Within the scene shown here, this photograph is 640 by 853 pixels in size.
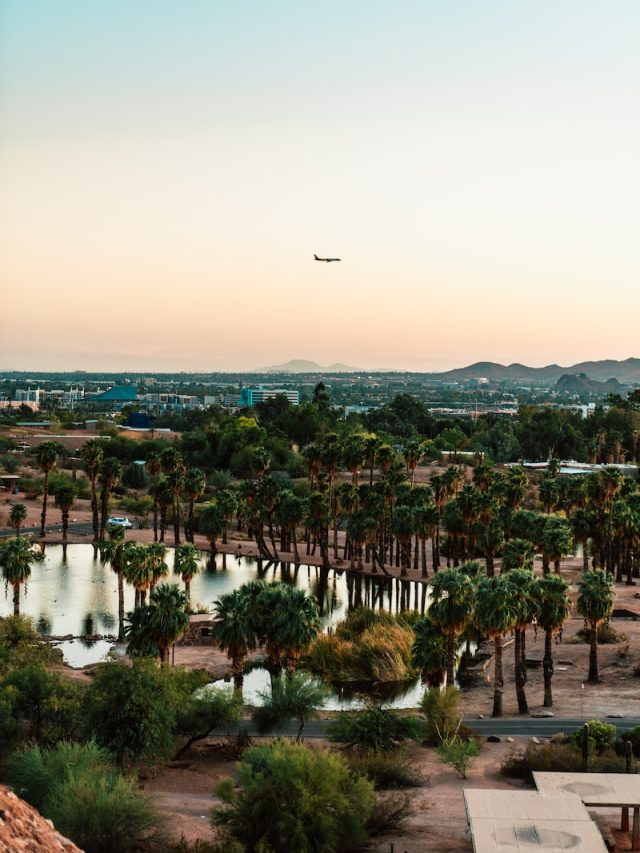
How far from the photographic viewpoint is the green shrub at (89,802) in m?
30.9

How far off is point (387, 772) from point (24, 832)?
20.8m

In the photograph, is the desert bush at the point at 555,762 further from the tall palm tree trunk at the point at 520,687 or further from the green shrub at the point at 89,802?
the green shrub at the point at 89,802

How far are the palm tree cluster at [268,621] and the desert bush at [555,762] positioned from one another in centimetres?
1069

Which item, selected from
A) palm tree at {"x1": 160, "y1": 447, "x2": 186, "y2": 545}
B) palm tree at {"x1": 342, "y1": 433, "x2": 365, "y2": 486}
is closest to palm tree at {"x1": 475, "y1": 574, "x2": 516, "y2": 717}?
palm tree at {"x1": 160, "y1": 447, "x2": 186, "y2": 545}

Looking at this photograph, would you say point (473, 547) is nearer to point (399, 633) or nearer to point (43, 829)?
point (399, 633)

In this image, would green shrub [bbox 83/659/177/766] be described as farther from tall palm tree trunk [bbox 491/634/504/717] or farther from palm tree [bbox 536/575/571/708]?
palm tree [bbox 536/575/571/708]

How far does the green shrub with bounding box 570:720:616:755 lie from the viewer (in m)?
42.0

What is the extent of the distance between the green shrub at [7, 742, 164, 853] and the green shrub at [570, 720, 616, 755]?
1810 cm

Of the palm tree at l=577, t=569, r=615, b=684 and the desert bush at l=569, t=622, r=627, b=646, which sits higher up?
the palm tree at l=577, t=569, r=615, b=684

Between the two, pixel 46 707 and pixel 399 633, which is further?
pixel 399 633

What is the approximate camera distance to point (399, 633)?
59750 millimetres

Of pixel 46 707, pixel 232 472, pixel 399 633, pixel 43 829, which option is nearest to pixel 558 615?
pixel 399 633

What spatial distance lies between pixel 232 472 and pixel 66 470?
23.0 meters

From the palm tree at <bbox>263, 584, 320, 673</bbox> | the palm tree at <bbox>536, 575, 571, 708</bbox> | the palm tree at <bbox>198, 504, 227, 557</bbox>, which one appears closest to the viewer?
the palm tree at <bbox>263, 584, 320, 673</bbox>
